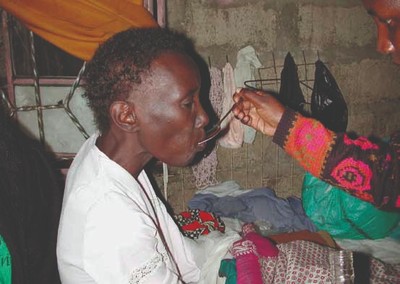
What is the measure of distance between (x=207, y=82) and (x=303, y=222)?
1.54 meters

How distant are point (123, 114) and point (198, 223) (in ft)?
5.14

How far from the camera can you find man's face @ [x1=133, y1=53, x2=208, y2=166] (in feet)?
4.00

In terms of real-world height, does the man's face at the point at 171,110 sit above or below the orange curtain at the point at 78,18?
below

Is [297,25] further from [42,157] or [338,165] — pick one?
[42,157]

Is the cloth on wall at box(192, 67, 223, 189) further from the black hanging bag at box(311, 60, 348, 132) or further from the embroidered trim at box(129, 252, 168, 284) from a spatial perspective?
the embroidered trim at box(129, 252, 168, 284)

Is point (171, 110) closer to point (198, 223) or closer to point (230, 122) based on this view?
point (198, 223)

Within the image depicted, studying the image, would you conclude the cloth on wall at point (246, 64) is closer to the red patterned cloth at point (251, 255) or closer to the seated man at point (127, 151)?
the red patterned cloth at point (251, 255)

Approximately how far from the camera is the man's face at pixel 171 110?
1.22 m

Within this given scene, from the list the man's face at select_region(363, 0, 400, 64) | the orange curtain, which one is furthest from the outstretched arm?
→ the orange curtain

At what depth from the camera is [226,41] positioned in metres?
3.20

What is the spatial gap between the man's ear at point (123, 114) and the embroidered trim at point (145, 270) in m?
0.48

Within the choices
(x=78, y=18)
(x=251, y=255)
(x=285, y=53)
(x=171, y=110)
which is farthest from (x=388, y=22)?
(x=285, y=53)

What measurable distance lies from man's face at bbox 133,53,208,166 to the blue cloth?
1838 mm

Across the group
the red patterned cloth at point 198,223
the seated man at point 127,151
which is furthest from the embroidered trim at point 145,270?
the red patterned cloth at point 198,223
